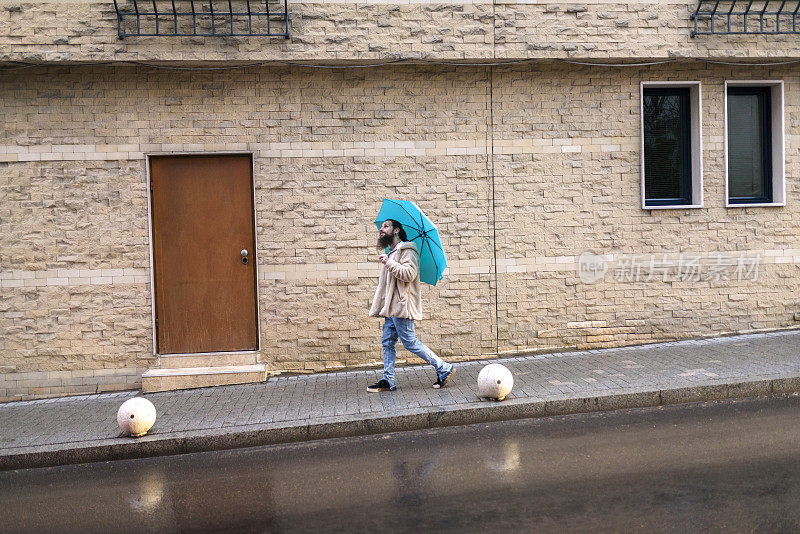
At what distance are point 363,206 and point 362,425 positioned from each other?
3426 millimetres

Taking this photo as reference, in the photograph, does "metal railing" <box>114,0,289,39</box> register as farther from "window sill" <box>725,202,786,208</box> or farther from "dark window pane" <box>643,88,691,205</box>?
"window sill" <box>725,202,786,208</box>

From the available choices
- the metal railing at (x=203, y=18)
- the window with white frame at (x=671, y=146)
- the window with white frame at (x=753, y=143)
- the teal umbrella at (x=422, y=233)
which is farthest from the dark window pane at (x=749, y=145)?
the metal railing at (x=203, y=18)

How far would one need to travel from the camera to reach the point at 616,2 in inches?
388

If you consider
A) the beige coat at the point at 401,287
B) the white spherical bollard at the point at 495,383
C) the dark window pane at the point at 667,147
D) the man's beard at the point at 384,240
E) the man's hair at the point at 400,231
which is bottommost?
the white spherical bollard at the point at 495,383

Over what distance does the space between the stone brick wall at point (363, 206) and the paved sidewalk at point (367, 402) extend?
24.9 inches

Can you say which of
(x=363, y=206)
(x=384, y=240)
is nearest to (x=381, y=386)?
(x=384, y=240)

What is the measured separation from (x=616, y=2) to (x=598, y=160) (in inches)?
79.5

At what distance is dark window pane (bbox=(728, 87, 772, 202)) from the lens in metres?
10.7

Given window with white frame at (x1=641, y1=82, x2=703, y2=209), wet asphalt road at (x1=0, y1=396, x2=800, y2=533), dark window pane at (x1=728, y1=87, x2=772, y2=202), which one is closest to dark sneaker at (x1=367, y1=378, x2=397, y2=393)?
wet asphalt road at (x1=0, y1=396, x2=800, y2=533)

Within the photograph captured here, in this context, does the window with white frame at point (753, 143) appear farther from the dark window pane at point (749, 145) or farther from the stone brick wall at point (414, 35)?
the stone brick wall at point (414, 35)

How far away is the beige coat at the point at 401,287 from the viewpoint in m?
8.01

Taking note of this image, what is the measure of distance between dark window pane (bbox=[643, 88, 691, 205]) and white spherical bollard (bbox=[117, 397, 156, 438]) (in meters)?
7.00

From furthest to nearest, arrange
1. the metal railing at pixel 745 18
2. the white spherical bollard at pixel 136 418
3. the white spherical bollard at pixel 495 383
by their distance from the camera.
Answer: the metal railing at pixel 745 18 → the white spherical bollard at pixel 495 383 → the white spherical bollard at pixel 136 418

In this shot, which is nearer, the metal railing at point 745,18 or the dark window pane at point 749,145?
the metal railing at point 745,18
